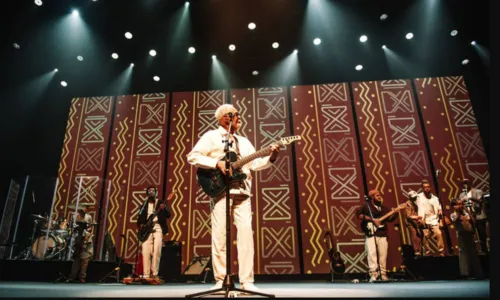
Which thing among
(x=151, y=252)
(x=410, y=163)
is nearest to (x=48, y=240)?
(x=151, y=252)

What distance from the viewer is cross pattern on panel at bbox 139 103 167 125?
8.81m

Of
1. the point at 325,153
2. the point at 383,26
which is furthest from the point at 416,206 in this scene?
the point at 383,26

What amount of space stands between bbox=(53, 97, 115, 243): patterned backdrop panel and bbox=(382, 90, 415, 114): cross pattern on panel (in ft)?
23.9

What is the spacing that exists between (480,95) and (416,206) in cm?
318

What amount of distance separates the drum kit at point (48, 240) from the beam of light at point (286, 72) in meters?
5.46

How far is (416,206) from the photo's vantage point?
700 cm

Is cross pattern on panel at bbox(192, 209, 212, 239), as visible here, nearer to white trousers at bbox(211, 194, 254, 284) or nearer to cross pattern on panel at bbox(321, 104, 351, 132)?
cross pattern on panel at bbox(321, 104, 351, 132)

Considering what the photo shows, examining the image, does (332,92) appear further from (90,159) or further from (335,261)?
(90,159)

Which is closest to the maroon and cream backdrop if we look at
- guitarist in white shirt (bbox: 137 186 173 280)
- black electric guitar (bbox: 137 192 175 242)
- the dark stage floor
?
guitarist in white shirt (bbox: 137 186 173 280)

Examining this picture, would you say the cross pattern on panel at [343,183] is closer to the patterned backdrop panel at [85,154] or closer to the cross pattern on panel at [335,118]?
the cross pattern on panel at [335,118]

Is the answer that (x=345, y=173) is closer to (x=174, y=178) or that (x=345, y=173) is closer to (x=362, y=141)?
(x=362, y=141)

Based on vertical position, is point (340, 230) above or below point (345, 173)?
below

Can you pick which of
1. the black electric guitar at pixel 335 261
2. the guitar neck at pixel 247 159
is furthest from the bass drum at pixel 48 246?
the guitar neck at pixel 247 159

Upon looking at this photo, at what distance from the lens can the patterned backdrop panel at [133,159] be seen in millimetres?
7887
